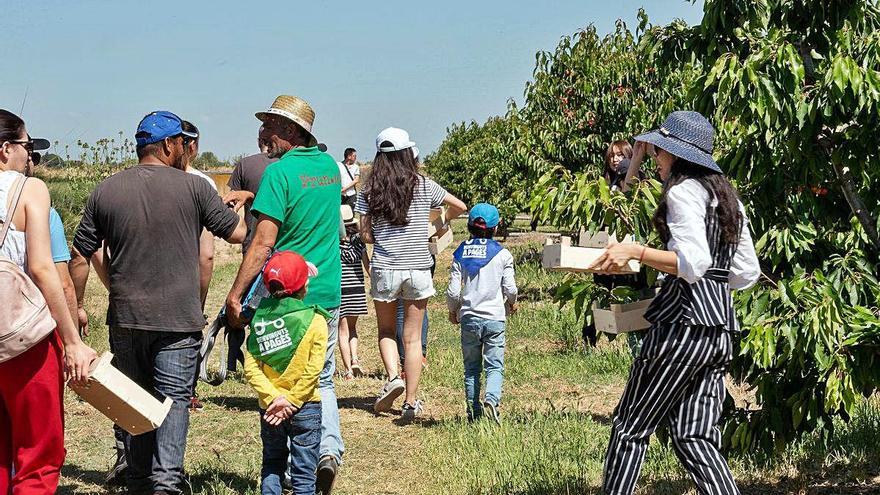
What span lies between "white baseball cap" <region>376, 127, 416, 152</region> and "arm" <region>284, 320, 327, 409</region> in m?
2.49

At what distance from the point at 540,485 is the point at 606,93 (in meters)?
9.19

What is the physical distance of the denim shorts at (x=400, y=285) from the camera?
23.5 ft

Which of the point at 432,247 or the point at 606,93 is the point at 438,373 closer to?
the point at 432,247

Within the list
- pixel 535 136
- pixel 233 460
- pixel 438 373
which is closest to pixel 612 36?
pixel 535 136

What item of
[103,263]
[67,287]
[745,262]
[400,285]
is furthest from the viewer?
[400,285]

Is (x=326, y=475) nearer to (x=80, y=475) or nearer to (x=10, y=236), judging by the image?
(x=80, y=475)

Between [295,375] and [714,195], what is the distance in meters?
1.98

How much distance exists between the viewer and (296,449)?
4840 millimetres

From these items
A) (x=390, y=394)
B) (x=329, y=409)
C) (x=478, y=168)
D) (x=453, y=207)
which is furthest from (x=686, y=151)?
(x=478, y=168)

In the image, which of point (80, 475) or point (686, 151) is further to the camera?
point (80, 475)

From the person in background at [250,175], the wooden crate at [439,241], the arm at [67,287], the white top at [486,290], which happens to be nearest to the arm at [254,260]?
the arm at [67,287]

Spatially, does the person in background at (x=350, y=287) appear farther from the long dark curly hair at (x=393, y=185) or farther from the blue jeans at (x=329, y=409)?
the blue jeans at (x=329, y=409)

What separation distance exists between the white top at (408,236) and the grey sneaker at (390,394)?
824 mm

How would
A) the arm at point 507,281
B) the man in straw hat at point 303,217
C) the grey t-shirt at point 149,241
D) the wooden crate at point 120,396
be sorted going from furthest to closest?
1. the arm at point 507,281
2. the man in straw hat at point 303,217
3. the grey t-shirt at point 149,241
4. the wooden crate at point 120,396
